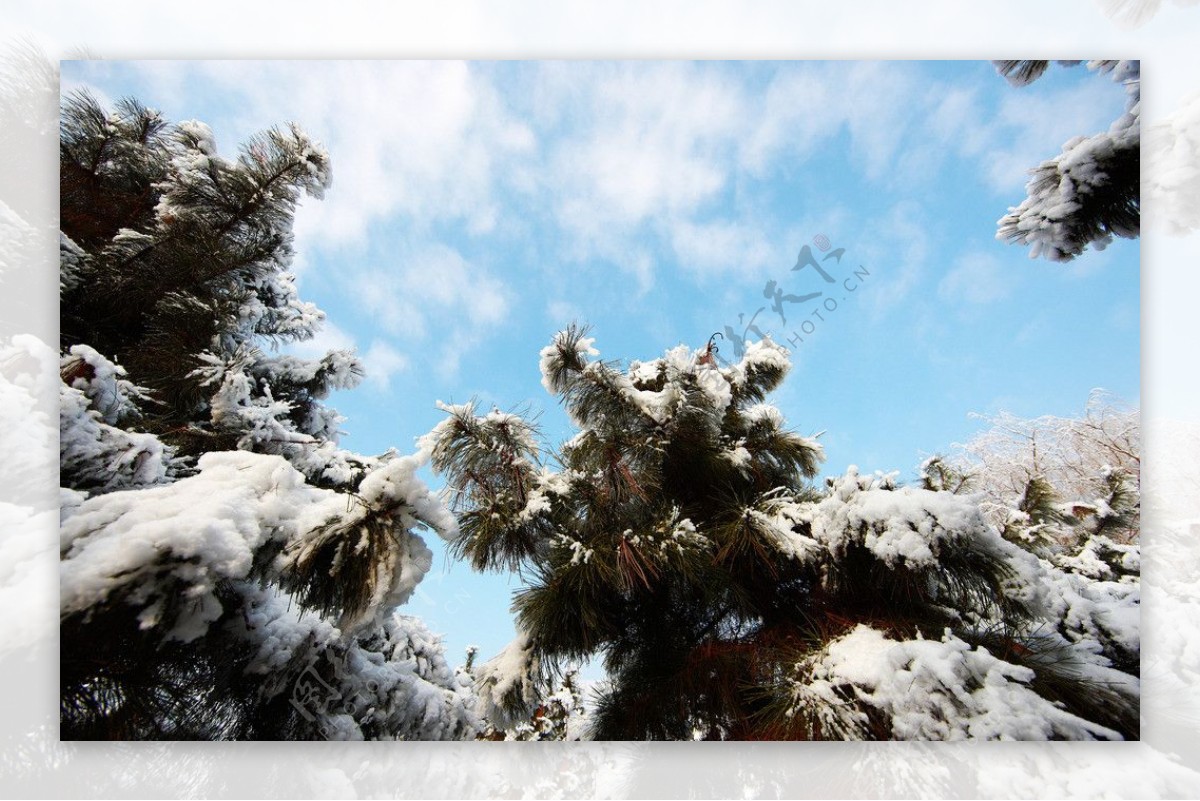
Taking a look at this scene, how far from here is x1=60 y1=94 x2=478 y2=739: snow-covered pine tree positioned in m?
0.85

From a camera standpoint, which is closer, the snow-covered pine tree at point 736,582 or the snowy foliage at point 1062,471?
the snow-covered pine tree at point 736,582

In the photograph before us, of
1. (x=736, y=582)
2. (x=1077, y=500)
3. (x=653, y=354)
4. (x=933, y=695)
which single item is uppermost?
(x=653, y=354)

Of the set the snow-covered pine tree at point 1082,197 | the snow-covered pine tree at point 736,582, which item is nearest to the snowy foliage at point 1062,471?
the snow-covered pine tree at point 736,582

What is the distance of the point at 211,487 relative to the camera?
2.89ft

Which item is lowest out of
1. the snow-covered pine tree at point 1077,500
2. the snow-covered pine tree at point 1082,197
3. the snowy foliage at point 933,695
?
the snowy foliage at point 933,695

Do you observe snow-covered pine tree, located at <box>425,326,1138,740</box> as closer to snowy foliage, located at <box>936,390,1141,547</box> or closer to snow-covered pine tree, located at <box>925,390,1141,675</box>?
snow-covered pine tree, located at <box>925,390,1141,675</box>

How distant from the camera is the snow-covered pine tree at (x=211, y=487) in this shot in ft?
2.78

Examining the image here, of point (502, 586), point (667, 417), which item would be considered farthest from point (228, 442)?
point (667, 417)

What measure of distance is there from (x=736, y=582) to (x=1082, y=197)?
1.07m

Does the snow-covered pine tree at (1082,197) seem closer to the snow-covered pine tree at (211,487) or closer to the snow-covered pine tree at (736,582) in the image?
the snow-covered pine tree at (736,582)

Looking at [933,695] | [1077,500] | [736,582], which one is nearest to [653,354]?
[736,582]

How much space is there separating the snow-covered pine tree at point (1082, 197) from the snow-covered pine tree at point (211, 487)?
4.32 ft

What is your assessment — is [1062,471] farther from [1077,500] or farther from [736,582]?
[736,582]

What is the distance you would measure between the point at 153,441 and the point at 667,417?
1.01 metres
